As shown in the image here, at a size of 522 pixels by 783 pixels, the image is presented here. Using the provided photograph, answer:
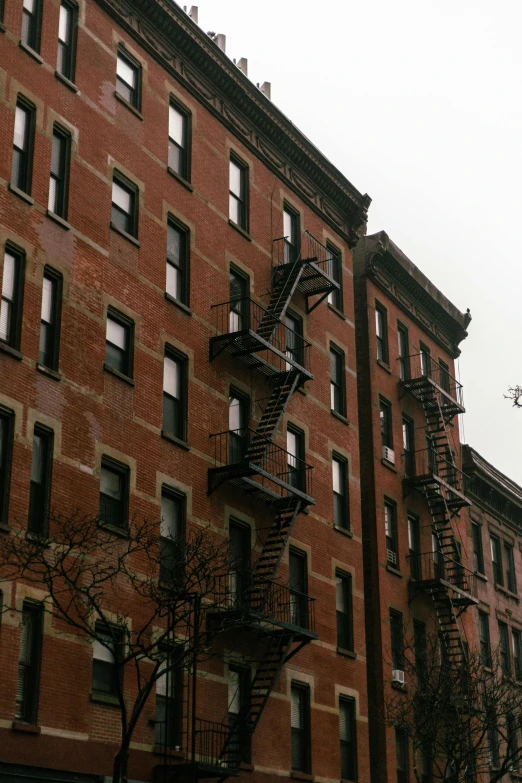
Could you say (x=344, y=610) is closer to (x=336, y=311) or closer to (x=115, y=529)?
(x=336, y=311)

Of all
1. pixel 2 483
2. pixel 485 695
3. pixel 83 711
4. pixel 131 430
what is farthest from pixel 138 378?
pixel 485 695

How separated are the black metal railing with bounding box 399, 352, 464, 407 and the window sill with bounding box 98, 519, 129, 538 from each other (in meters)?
21.2

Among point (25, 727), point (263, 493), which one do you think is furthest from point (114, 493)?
point (25, 727)

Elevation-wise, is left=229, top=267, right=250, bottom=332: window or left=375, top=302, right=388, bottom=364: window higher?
left=375, top=302, right=388, bottom=364: window

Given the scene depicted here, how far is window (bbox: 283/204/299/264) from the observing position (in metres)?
39.1

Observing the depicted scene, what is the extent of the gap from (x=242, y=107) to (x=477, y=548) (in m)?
23.2

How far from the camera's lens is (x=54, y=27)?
2994cm

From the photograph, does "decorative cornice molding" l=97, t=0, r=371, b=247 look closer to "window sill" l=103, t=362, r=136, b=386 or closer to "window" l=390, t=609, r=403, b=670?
"window sill" l=103, t=362, r=136, b=386

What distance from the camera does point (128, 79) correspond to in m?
32.9

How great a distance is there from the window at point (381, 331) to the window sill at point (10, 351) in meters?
21.1

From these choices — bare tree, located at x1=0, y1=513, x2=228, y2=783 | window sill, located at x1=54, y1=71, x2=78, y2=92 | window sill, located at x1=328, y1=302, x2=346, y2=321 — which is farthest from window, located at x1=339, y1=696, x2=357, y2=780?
window sill, located at x1=54, y1=71, x2=78, y2=92

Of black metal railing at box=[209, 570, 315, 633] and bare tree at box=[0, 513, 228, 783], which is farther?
black metal railing at box=[209, 570, 315, 633]

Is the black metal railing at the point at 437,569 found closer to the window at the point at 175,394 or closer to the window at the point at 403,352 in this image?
the window at the point at 403,352

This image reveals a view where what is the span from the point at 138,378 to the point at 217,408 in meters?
3.62
